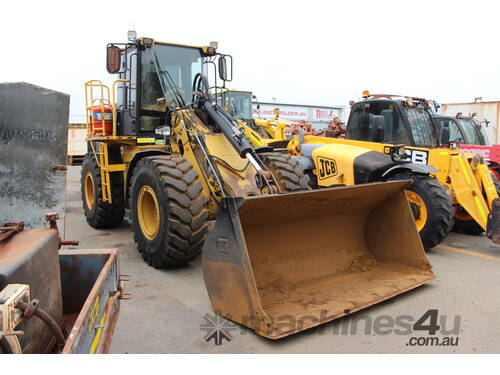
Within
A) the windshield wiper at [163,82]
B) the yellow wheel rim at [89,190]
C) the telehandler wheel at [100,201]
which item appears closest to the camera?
the windshield wiper at [163,82]

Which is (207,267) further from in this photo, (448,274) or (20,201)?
(448,274)

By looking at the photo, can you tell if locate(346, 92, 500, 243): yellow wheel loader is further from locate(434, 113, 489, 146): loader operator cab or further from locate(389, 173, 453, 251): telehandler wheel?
locate(434, 113, 489, 146): loader operator cab

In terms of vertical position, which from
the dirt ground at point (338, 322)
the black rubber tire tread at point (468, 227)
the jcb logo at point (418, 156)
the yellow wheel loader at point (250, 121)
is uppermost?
the yellow wheel loader at point (250, 121)

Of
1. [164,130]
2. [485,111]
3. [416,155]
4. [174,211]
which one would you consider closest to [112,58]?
[164,130]

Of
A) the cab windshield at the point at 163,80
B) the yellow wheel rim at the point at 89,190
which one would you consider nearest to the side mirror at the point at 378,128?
the cab windshield at the point at 163,80

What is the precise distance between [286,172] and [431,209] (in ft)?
6.66

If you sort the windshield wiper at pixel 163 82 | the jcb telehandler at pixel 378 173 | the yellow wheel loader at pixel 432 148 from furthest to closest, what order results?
the windshield wiper at pixel 163 82
the yellow wheel loader at pixel 432 148
the jcb telehandler at pixel 378 173

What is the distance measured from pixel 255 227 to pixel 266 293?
61cm

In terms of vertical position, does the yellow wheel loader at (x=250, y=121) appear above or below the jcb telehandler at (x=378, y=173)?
above

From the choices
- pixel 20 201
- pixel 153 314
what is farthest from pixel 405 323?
pixel 20 201

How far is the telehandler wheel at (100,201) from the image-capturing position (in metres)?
6.87

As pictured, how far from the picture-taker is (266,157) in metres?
5.66

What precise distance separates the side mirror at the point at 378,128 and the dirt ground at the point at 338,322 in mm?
2600

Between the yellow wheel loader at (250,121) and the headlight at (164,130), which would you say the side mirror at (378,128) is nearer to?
the yellow wheel loader at (250,121)
